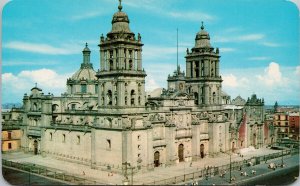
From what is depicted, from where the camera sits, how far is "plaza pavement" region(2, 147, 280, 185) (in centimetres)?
4959

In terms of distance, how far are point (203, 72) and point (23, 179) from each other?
3452 cm

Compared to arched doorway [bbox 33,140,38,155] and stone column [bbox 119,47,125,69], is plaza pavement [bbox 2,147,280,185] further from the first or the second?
stone column [bbox 119,47,125,69]

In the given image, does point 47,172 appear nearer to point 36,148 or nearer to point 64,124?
point 64,124

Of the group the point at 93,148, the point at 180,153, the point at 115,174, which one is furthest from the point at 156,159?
the point at 93,148

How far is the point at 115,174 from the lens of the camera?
51.7 meters

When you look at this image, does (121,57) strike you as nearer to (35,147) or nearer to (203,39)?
(203,39)

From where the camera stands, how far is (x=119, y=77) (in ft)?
174

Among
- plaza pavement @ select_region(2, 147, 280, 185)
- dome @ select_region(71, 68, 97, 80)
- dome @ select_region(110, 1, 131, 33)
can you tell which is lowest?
plaza pavement @ select_region(2, 147, 280, 185)

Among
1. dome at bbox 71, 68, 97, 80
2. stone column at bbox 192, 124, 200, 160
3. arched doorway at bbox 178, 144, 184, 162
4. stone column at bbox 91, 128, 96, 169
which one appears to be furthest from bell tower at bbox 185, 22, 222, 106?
stone column at bbox 91, 128, 96, 169

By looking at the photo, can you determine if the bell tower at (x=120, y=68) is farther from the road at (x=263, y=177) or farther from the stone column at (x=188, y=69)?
the stone column at (x=188, y=69)

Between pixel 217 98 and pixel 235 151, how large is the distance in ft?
34.0

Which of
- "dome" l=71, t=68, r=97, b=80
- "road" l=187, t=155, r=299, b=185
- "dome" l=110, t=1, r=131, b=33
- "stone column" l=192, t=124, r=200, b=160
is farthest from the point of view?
"dome" l=71, t=68, r=97, b=80

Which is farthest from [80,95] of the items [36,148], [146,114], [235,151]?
[235,151]

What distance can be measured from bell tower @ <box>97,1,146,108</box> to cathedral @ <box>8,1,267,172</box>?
0.42 ft
